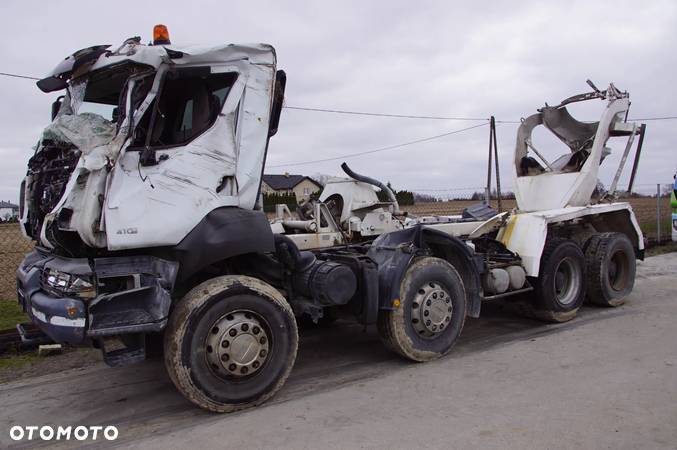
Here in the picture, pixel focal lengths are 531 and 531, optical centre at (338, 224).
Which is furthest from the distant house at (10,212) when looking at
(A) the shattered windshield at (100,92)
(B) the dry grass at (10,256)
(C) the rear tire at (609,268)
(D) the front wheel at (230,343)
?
(C) the rear tire at (609,268)

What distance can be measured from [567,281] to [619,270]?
55.5 inches

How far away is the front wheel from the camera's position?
4.12 metres

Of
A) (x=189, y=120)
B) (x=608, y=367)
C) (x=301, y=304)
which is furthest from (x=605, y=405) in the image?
(x=189, y=120)

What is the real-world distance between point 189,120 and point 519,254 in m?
4.51

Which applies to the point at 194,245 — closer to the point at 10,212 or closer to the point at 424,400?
the point at 424,400

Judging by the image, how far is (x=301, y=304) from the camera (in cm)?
515

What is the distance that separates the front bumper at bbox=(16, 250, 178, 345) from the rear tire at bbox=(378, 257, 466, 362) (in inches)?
90.5

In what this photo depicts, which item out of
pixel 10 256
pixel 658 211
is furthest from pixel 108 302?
pixel 658 211

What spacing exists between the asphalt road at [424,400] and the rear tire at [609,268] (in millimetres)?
1225

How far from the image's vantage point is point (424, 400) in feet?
14.6

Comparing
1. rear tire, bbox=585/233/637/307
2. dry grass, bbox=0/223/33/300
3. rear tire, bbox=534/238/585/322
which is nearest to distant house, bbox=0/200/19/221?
dry grass, bbox=0/223/33/300

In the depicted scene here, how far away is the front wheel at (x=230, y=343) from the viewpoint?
412 centimetres
